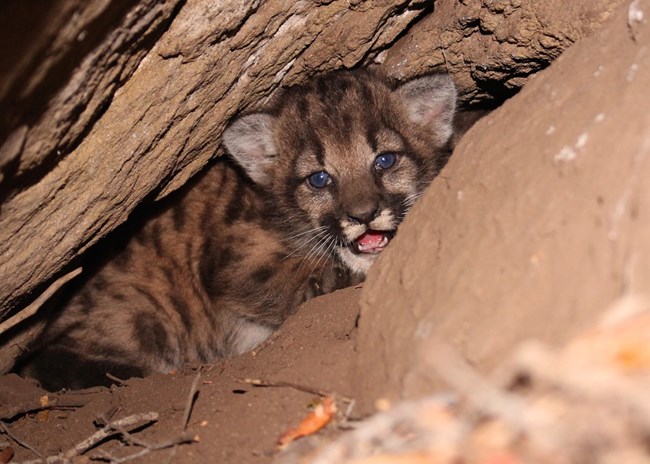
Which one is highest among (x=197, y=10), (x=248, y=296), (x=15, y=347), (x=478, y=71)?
(x=197, y=10)

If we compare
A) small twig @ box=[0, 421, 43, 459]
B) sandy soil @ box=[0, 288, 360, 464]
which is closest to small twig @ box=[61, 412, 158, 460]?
sandy soil @ box=[0, 288, 360, 464]

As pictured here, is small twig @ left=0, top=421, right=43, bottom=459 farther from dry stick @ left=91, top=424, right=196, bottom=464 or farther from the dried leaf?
the dried leaf

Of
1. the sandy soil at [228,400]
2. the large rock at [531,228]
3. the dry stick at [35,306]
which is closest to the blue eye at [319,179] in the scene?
the sandy soil at [228,400]

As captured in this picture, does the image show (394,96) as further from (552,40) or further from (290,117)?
(552,40)

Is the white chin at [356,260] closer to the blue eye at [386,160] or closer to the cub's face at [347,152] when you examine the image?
the cub's face at [347,152]

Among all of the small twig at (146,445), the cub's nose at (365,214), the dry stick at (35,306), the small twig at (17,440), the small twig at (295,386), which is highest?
the dry stick at (35,306)

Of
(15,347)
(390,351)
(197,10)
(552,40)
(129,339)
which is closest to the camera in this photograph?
(390,351)

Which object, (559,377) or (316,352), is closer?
(559,377)

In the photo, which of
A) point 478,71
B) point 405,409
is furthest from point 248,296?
point 405,409
